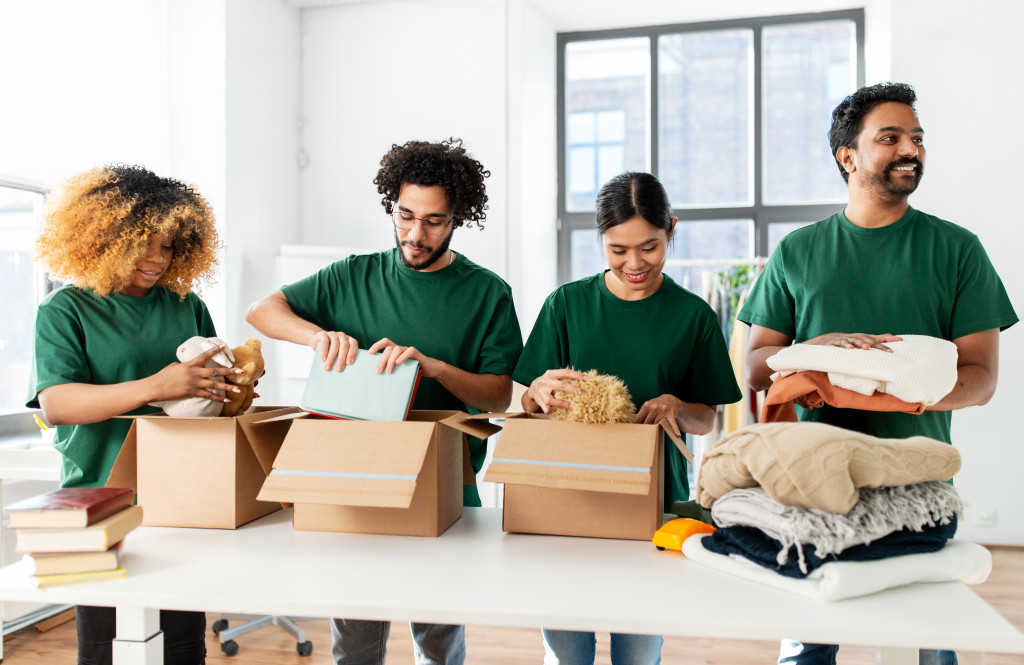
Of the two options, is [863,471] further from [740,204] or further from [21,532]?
[740,204]

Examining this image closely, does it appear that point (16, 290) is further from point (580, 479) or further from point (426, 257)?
point (580, 479)

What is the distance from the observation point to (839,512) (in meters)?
1.09

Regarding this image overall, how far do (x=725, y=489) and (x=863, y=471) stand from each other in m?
0.22

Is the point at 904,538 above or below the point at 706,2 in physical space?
below

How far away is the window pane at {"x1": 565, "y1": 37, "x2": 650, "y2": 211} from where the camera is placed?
4805 millimetres

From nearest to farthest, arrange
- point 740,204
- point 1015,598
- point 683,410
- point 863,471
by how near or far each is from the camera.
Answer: point 863,471 < point 683,410 < point 1015,598 < point 740,204

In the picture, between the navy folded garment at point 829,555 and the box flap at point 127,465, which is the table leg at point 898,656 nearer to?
the navy folded garment at point 829,555

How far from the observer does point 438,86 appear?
4.33 meters

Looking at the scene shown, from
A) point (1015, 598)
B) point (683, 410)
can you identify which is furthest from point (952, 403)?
point (1015, 598)

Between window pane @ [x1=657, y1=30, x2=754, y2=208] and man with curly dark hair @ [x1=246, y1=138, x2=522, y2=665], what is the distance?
310cm

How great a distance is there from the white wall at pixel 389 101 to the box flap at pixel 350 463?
286 cm

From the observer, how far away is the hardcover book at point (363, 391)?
1.47 meters

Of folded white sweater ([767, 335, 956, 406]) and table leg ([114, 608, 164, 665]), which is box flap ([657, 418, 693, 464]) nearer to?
folded white sweater ([767, 335, 956, 406])

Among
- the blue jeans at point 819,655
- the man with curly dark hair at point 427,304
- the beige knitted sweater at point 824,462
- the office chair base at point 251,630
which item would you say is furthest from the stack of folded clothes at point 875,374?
the office chair base at point 251,630
